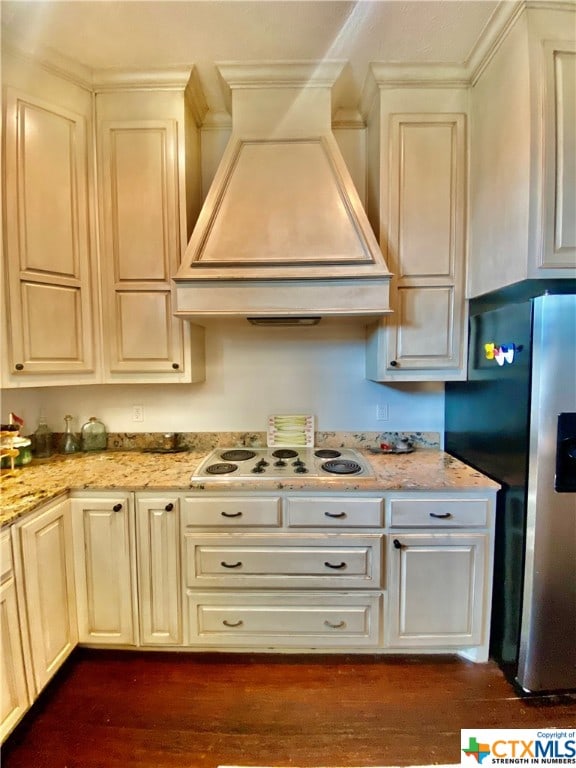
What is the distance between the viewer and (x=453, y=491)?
158 cm

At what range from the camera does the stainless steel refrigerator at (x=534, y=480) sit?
1.30m

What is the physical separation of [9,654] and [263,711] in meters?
1.01

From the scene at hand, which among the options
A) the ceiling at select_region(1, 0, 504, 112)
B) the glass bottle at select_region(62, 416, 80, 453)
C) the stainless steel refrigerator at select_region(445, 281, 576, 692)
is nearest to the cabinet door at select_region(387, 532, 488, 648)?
the stainless steel refrigerator at select_region(445, 281, 576, 692)

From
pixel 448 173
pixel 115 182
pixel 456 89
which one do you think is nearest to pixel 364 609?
pixel 448 173

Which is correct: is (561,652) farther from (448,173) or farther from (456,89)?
(456,89)

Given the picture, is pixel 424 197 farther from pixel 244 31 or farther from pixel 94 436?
pixel 94 436

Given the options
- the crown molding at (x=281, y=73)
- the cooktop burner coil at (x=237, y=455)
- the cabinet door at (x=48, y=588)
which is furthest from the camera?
the cooktop burner coil at (x=237, y=455)

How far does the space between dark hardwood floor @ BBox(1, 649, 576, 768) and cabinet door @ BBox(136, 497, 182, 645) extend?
0.66 feet

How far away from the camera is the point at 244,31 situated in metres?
1.51

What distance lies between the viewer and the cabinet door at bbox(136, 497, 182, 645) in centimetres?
161

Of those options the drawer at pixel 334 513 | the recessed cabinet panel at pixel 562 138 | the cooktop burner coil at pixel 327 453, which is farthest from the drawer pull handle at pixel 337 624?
the recessed cabinet panel at pixel 562 138

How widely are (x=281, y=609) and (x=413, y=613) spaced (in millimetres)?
622

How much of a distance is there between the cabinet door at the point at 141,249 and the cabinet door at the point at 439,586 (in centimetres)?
145

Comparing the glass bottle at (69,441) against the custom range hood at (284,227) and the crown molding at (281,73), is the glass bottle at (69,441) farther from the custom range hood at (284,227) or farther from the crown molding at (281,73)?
the crown molding at (281,73)
